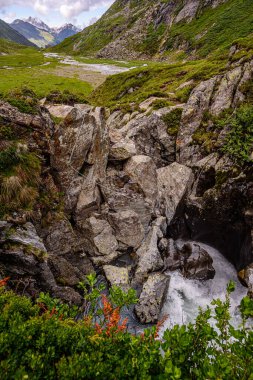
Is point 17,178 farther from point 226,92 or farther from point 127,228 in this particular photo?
point 226,92

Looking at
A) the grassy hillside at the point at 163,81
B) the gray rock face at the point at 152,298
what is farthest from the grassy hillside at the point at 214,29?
the gray rock face at the point at 152,298

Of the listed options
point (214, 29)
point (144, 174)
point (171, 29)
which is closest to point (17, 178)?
point (144, 174)

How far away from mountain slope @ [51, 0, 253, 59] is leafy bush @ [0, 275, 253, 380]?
101 metres

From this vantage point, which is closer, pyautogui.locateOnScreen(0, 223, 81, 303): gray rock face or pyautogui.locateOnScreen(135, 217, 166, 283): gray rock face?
pyautogui.locateOnScreen(0, 223, 81, 303): gray rock face

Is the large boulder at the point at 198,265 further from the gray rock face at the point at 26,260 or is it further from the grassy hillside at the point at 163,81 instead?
the grassy hillside at the point at 163,81

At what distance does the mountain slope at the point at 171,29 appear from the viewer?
3928 inches

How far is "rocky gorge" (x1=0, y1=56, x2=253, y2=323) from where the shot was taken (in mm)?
18797

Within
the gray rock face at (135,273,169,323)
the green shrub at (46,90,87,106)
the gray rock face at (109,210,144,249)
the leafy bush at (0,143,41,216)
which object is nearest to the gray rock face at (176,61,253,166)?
the gray rock face at (109,210,144,249)

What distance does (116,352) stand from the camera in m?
7.27

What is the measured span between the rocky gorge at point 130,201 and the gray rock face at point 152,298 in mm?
77

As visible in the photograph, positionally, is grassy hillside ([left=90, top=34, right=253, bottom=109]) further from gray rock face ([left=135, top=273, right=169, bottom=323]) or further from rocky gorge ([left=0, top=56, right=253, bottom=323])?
gray rock face ([left=135, top=273, right=169, bottom=323])

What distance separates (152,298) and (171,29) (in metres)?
157

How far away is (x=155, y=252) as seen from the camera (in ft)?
79.1

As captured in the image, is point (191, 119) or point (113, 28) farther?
point (113, 28)
